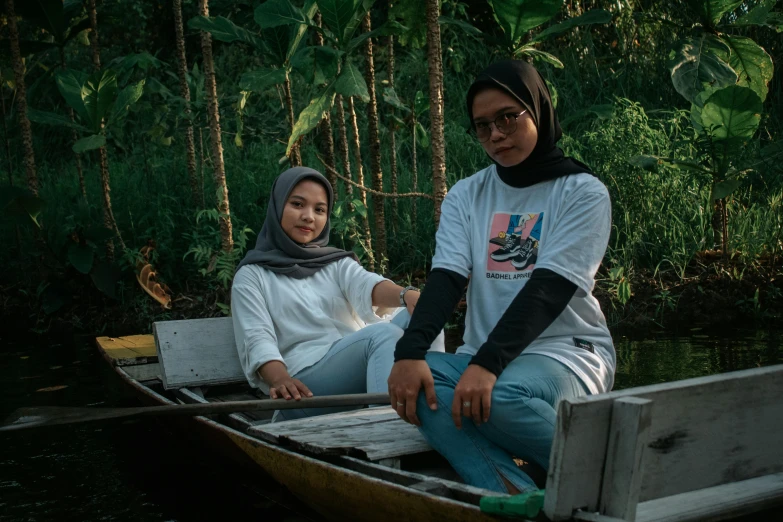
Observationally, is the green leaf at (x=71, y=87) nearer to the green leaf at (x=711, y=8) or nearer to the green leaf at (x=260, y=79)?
the green leaf at (x=260, y=79)

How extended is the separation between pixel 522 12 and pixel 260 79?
1.62 metres

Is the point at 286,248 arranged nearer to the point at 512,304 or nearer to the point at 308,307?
the point at 308,307

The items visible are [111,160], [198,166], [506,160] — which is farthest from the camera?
[111,160]

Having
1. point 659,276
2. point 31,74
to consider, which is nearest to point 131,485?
point 659,276

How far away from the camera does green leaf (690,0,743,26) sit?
20.3 feet

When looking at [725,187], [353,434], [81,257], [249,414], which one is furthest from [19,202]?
[725,187]

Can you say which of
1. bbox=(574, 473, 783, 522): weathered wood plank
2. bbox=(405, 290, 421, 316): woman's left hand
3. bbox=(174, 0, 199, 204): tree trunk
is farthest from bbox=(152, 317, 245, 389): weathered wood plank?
bbox=(174, 0, 199, 204): tree trunk

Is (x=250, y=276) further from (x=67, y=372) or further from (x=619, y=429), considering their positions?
(x=67, y=372)

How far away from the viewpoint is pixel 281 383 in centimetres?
335

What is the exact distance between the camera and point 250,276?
3.69 m

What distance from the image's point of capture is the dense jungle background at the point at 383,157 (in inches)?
229

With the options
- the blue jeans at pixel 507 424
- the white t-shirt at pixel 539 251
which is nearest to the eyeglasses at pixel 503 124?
the white t-shirt at pixel 539 251

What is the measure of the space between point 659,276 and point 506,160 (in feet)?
14.6

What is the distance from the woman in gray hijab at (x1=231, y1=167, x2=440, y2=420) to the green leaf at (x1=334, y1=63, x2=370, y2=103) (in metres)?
1.40
